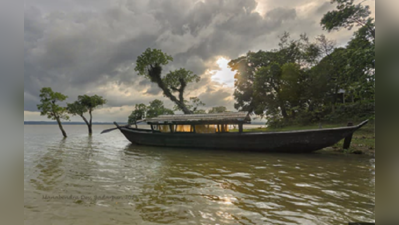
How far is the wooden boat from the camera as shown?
1095 centimetres

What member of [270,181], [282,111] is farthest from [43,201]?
[282,111]

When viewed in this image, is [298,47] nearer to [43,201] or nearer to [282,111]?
[282,111]

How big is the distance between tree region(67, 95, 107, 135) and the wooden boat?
15395 millimetres

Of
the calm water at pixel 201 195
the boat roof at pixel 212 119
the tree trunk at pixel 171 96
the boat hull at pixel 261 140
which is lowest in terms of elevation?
the calm water at pixel 201 195

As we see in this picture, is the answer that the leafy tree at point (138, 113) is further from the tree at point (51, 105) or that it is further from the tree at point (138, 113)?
the tree at point (51, 105)

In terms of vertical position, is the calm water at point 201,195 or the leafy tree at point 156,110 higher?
the leafy tree at point 156,110

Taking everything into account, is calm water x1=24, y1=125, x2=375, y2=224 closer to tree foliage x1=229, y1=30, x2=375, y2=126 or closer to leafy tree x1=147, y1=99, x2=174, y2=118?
tree foliage x1=229, y1=30, x2=375, y2=126

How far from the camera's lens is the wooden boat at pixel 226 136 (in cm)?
1095

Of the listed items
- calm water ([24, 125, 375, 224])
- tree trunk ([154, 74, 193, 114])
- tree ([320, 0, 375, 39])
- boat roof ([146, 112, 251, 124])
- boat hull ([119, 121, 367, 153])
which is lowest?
calm water ([24, 125, 375, 224])

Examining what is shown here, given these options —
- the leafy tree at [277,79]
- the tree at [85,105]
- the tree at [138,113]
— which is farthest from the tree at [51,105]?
the leafy tree at [277,79]

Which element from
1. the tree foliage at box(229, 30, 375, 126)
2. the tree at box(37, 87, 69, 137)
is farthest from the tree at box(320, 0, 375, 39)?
the tree at box(37, 87, 69, 137)

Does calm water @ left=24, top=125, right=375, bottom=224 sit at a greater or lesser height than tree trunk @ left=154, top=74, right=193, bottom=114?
lesser

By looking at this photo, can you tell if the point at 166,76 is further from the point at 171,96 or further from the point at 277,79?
the point at 277,79
